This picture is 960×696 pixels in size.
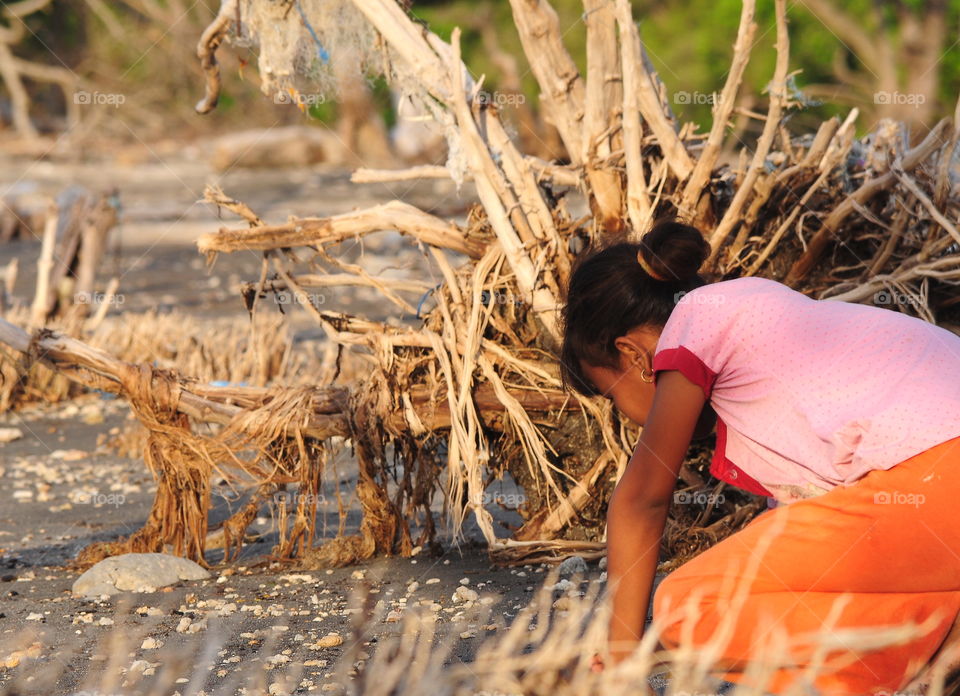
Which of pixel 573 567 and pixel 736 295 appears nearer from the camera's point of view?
pixel 736 295

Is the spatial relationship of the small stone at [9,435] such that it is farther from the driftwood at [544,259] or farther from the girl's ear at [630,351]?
the girl's ear at [630,351]

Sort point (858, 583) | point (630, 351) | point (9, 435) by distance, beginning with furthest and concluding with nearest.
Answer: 1. point (9, 435)
2. point (630, 351)
3. point (858, 583)

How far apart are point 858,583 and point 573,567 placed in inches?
56.5

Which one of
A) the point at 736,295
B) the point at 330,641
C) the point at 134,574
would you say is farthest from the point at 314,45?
the point at 736,295

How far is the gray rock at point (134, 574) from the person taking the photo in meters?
3.69

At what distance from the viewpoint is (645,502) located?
7.86ft

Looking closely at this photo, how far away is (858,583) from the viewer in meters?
2.34

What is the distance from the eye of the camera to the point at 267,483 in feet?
12.9

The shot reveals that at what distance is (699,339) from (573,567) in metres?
1.46

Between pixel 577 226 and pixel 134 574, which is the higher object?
pixel 577 226

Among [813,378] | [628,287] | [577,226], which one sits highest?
[577,226]

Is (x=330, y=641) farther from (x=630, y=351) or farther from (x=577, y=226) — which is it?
(x=577, y=226)

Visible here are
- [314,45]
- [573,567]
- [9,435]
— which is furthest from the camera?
[9,435]

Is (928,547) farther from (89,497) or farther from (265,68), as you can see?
(89,497)
